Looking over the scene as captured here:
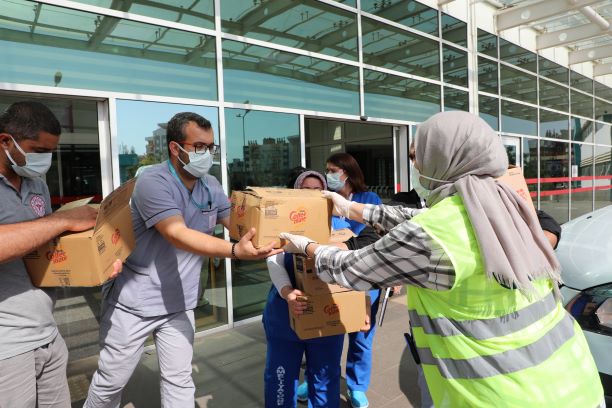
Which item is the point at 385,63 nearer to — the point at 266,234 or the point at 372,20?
the point at 372,20

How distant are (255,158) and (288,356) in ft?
9.07

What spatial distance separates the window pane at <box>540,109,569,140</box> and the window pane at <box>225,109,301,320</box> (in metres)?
7.44

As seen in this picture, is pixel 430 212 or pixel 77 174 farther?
pixel 77 174

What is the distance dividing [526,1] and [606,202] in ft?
26.0

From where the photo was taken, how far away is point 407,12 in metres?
6.32

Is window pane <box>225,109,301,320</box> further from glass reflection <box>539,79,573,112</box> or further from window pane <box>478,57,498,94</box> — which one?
glass reflection <box>539,79,573,112</box>

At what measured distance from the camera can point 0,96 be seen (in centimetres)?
318

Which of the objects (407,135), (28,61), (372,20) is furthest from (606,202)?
(28,61)

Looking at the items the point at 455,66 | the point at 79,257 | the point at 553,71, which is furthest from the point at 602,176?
the point at 79,257

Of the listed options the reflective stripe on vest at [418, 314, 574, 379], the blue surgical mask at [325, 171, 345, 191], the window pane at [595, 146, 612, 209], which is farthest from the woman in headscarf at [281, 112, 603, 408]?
the window pane at [595, 146, 612, 209]

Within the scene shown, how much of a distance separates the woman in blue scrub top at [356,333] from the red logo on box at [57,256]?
151 centimetres

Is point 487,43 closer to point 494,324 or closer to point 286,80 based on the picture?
point 286,80

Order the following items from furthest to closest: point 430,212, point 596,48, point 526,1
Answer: point 596,48 → point 526,1 → point 430,212

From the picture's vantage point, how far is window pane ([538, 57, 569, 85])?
952 cm
